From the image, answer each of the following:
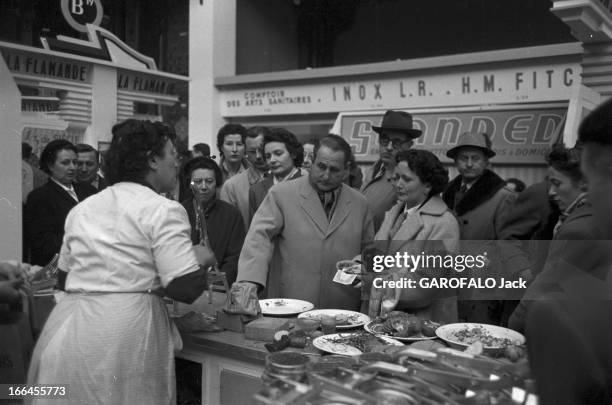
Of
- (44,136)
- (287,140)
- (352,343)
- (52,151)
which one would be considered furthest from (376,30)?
(352,343)

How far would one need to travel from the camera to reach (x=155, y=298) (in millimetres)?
2168

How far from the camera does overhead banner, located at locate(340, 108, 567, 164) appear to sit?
698 cm

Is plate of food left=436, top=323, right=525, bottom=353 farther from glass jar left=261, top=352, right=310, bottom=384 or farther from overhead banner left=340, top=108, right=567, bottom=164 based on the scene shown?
overhead banner left=340, top=108, right=567, bottom=164

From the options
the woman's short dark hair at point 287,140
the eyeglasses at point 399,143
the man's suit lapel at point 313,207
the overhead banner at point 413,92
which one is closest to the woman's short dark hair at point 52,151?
the woman's short dark hair at point 287,140

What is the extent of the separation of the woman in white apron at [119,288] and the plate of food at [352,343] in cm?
58

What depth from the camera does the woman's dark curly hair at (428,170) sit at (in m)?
3.03

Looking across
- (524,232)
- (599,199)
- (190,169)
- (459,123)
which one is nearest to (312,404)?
(599,199)

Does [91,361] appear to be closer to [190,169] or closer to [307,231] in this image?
[307,231]

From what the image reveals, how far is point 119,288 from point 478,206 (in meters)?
2.62

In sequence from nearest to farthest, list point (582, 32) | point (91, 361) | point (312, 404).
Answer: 1. point (312, 404)
2. point (91, 361)
3. point (582, 32)

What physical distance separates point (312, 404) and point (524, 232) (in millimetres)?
2590

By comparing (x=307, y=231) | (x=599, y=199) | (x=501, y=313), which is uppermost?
(x=599, y=199)

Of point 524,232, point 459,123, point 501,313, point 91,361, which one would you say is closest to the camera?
point 91,361

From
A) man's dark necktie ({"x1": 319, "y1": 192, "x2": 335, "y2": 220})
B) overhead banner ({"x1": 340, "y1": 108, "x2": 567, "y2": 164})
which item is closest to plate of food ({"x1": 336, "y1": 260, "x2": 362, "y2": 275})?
man's dark necktie ({"x1": 319, "y1": 192, "x2": 335, "y2": 220})
